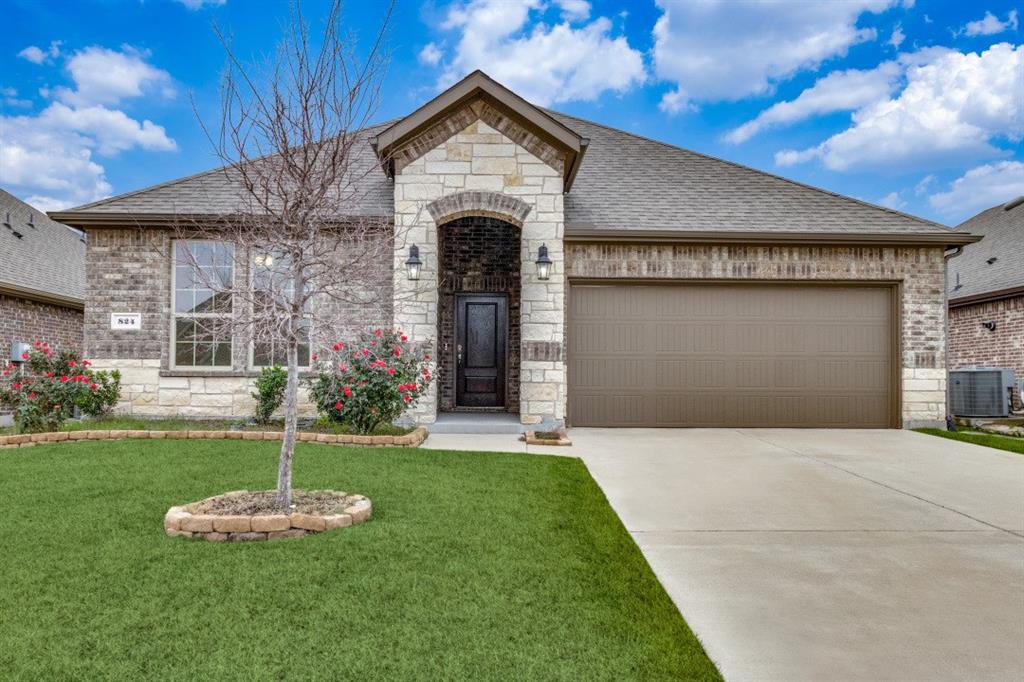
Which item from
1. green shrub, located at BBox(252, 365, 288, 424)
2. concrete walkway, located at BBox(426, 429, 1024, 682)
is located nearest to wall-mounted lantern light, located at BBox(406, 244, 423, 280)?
green shrub, located at BBox(252, 365, 288, 424)

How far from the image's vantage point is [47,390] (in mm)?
7531

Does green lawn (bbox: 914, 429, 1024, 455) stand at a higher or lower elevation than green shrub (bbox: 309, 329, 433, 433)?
lower

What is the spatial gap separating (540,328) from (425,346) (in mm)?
1735

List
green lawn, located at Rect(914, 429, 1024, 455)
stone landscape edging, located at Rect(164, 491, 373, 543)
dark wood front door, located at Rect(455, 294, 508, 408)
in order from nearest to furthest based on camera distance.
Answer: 1. stone landscape edging, located at Rect(164, 491, 373, 543)
2. green lawn, located at Rect(914, 429, 1024, 455)
3. dark wood front door, located at Rect(455, 294, 508, 408)

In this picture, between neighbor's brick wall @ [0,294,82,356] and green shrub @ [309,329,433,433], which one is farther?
neighbor's brick wall @ [0,294,82,356]

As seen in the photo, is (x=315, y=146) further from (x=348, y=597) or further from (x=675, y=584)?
(x=675, y=584)

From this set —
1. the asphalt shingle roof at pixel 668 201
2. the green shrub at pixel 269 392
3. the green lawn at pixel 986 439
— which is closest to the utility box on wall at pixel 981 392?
the green lawn at pixel 986 439

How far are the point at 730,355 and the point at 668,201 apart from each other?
2.92 metres

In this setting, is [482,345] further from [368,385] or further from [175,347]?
[175,347]

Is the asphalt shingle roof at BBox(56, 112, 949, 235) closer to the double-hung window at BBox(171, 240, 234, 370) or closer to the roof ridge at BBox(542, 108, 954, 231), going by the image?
the roof ridge at BBox(542, 108, 954, 231)

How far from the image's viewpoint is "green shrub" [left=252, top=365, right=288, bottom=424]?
27.8ft

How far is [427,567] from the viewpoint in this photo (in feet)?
10.3

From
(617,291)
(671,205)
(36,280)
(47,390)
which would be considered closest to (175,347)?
(47,390)

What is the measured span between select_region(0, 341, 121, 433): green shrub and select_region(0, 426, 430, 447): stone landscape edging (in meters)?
0.32
